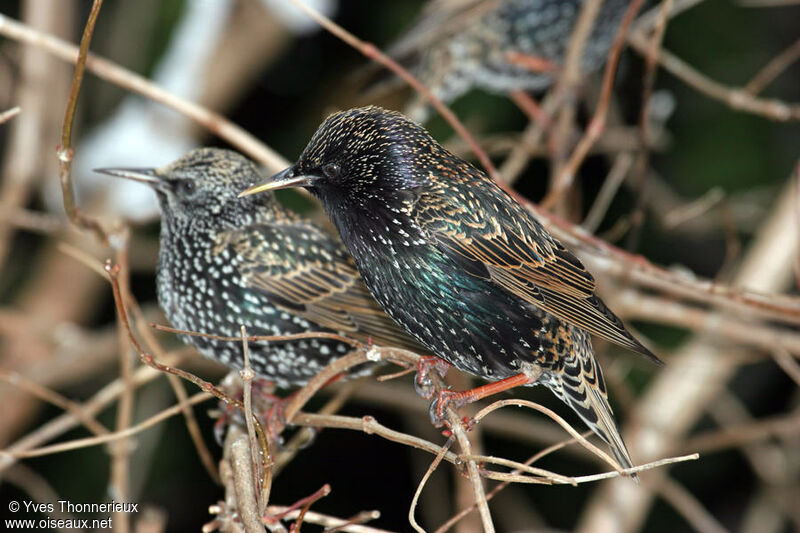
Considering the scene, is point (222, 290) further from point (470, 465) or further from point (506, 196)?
point (470, 465)

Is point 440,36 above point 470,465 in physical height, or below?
above

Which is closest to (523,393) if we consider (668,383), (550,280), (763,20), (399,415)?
(668,383)

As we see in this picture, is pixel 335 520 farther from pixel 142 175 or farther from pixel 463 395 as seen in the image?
pixel 142 175

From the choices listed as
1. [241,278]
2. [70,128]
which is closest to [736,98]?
[241,278]

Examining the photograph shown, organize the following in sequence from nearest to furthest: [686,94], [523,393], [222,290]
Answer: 1. [222,290]
2. [523,393]
3. [686,94]

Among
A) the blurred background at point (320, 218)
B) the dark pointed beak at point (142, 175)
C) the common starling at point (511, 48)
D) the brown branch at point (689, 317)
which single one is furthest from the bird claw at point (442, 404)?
the common starling at point (511, 48)

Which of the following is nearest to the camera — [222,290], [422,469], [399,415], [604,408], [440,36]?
[604,408]
